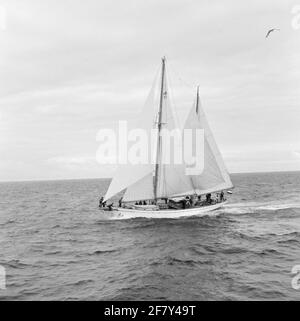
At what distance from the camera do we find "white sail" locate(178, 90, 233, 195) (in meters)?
46.3

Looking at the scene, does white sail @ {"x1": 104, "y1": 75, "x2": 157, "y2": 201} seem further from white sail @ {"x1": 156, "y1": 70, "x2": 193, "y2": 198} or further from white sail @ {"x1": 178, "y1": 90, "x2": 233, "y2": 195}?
white sail @ {"x1": 178, "y1": 90, "x2": 233, "y2": 195}

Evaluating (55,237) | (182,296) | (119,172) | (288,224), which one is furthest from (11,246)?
(288,224)

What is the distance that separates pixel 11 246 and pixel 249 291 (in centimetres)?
2301

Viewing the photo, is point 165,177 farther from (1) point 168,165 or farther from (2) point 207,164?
(2) point 207,164

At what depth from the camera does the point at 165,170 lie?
4394 centimetres

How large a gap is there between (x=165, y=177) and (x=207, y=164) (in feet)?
20.2

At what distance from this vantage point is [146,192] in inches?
1711

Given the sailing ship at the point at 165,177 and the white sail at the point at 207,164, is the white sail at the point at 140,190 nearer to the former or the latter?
the sailing ship at the point at 165,177

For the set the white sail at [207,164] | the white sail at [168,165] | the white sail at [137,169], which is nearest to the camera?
the white sail at [137,169]

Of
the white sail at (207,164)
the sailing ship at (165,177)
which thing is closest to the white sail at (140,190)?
the sailing ship at (165,177)

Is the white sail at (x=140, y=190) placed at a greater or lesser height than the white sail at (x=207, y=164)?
lesser

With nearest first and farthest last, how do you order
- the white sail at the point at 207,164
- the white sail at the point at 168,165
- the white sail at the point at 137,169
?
1. the white sail at the point at 137,169
2. the white sail at the point at 168,165
3. the white sail at the point at 207,164

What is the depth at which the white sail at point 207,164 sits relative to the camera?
46281mm

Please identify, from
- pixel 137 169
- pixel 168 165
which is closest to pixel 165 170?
pixel 168 165
